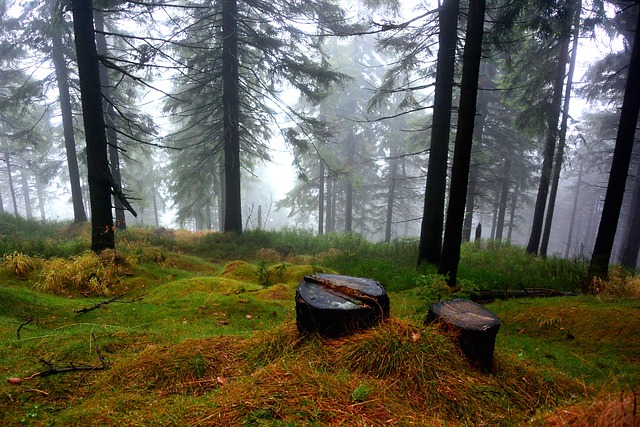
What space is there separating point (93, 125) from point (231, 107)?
5.74 metres

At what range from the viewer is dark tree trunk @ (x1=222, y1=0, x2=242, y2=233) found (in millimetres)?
11453

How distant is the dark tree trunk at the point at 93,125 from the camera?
6.69 m

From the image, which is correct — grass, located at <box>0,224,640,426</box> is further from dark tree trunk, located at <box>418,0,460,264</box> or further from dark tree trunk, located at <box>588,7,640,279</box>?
dark tree trunk, located at <box>418,0,460,264</box>

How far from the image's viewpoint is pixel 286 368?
7.23 ft

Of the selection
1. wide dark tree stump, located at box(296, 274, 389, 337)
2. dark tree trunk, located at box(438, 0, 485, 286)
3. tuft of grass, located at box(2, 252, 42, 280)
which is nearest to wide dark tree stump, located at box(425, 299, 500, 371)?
wide dark tree stump, located at box(296, 274, 389, 337)

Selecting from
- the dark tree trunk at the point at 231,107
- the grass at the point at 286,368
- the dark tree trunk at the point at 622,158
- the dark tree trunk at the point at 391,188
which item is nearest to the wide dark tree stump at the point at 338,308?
the grass at the point at 286,368

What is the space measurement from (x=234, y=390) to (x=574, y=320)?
519 cm

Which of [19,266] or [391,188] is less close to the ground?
[391,188]

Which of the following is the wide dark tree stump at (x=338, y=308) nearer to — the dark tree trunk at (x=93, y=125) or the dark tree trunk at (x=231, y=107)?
the dark tree trunk at (x=93, y=125)

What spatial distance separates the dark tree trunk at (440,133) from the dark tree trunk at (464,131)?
2.08m

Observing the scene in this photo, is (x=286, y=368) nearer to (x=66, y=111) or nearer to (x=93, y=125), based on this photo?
(x=93, y=125)

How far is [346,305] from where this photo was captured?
8.86 ft

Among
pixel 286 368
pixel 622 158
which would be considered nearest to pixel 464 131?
pixel 622 158

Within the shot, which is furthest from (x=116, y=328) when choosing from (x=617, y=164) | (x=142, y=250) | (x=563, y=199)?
(x=563, y=199)
